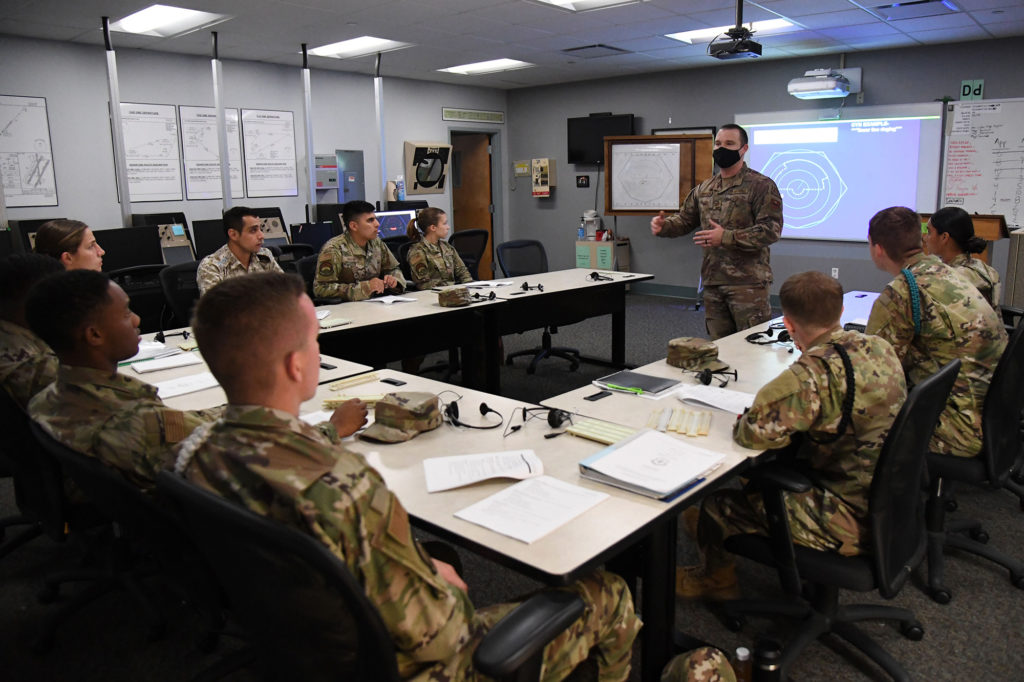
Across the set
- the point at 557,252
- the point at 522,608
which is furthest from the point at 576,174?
the point at 522,608

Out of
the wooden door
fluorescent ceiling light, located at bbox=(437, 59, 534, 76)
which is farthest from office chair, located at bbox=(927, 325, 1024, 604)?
the wooden door

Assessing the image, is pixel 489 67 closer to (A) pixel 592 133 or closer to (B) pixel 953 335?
A: (A) pixel 592 133

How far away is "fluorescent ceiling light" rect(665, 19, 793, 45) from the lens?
570cm

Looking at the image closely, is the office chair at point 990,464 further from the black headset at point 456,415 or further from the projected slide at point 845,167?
the projected slide at point 845,167

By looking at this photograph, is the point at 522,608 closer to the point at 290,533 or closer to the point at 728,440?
the point at 290,533

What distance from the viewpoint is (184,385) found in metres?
2.52

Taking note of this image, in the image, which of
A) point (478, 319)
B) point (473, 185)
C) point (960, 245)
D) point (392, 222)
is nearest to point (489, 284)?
point (478, 319)

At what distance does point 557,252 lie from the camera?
966 centimetres

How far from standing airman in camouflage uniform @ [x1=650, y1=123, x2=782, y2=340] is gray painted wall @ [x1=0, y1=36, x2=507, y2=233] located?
185 inches

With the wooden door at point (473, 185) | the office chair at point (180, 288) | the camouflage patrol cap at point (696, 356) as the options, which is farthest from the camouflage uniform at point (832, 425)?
the wooden door at point (473, 185)

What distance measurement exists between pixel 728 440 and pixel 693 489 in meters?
0.37

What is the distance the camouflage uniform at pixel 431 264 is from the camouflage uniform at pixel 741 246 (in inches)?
70.7

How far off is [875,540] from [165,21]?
603 centimetres

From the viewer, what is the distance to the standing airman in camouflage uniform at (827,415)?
180 cm
